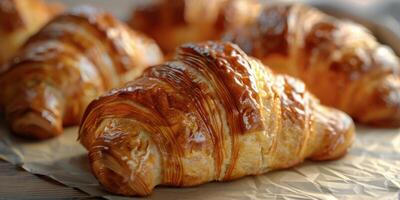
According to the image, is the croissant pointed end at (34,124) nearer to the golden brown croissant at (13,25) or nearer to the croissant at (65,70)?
the croissant at (65,70)

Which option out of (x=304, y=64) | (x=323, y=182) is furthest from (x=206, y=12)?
(x=323, y=182)

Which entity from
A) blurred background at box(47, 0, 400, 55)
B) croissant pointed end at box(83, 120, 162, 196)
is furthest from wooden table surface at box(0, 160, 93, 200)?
blurred background at box(47, 0, 400, 55)

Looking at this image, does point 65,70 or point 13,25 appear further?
point 13,25

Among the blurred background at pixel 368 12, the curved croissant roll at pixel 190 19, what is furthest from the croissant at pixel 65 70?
the blurred background at pixel 368 12

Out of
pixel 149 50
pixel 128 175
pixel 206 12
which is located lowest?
pixel 128 175

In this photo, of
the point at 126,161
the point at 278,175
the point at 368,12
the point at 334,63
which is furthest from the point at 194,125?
the point at 368,12

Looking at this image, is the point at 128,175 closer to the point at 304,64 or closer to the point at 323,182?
the point at 323,182

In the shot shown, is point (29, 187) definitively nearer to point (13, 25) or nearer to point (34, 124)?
point (34, 124)
